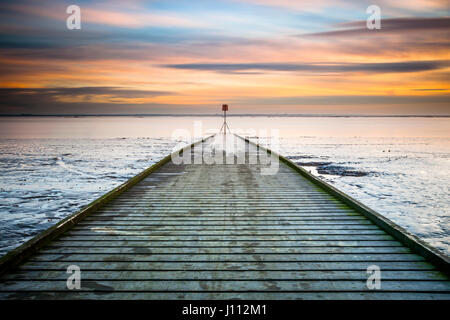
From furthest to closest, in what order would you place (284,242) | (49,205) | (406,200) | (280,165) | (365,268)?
(280,165)
(406,200)
(49,205)
(284,242)
(365,268)

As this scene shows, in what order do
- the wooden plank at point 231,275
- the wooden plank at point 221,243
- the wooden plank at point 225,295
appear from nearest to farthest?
1. the wooden plank at point 225,295
2. the wooden plank at point 231,275
3. the wooden plank at point 221,243

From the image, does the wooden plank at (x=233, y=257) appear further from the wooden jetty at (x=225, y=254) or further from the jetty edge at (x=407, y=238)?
the jetty edge at (x=407, y=238)

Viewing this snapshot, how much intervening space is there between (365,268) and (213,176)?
18.8 feet

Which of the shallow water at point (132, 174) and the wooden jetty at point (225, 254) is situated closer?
the wooden jetty at point (225, 254)

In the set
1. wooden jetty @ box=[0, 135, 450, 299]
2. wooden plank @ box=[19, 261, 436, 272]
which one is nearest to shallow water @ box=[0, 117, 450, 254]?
wooden jetty @ box=[0, 135, 450, 299]

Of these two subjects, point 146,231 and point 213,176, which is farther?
point 213,176

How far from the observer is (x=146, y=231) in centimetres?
430

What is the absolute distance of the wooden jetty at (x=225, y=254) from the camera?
2.85 metres

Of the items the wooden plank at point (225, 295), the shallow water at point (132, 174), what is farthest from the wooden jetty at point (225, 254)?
the shallow water at point (132, 174)

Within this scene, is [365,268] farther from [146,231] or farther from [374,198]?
[374,198]

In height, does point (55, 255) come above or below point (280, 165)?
below

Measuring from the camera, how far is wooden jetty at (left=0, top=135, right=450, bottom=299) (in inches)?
112

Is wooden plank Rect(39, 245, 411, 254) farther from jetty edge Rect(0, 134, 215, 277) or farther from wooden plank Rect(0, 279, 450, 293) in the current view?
wooden plank Rect(0, 279, 450, 293)
